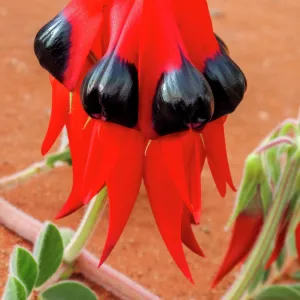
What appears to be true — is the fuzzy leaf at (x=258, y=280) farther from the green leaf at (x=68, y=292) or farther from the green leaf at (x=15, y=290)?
the green leaf at (x=15, y=290)

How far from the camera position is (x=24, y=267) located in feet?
3.72

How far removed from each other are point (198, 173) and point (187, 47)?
0.16 meters

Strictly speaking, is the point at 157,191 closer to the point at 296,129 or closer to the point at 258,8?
the point at 296,129

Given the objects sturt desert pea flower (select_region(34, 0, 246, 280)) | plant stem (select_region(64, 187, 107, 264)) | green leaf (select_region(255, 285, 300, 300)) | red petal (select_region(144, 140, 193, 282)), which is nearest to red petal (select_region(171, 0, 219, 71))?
sturt desert pea flower (select_region(34, 0, 246, 280))

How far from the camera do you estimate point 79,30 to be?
0.95 m

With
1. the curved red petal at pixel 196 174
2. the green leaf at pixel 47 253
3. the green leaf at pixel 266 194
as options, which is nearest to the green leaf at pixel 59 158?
the green leaf at pixel 47 253

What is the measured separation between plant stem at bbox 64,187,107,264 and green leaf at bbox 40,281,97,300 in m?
0.10

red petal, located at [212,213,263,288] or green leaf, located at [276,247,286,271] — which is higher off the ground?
red petal, located at [212,213,263,288]

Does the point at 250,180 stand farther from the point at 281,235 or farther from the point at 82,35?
the point at 82,35

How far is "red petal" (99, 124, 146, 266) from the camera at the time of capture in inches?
36.7

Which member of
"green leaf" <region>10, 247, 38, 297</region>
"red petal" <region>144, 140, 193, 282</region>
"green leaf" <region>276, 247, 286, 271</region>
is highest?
"red petal" <region>144, 140, 193, 282</region>

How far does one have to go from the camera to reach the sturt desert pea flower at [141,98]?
2.95 feet

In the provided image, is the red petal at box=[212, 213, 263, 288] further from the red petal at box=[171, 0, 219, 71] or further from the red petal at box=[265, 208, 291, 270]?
the red petal at box=[171, 0, 219, 71]

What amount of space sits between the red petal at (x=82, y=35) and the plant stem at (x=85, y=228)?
0.77 feet
